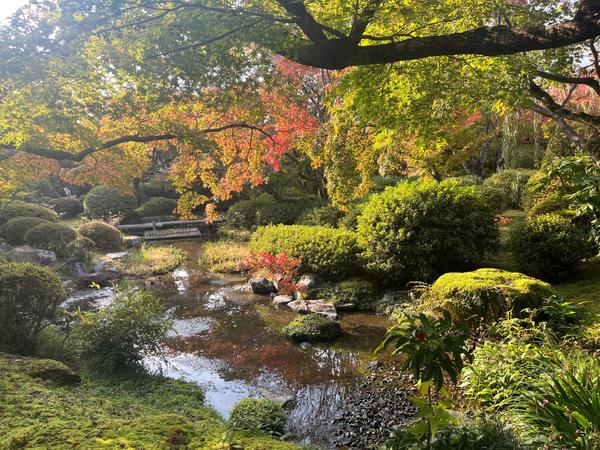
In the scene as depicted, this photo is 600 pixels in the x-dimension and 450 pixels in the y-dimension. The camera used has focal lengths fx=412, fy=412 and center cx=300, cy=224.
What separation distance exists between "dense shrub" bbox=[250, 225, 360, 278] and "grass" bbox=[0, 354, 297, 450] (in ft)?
16.7

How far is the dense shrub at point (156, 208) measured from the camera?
23144 millimetres

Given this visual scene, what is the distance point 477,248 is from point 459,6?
4739mm

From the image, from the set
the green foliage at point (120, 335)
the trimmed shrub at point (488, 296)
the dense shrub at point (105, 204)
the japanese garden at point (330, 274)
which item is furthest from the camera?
the dense shrub at point (105, 204)

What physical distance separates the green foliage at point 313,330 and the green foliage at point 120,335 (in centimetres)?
228

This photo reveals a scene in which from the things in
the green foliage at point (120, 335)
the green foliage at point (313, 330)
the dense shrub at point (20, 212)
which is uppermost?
the dense shrub at point (20, 212)

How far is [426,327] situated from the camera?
2.83m

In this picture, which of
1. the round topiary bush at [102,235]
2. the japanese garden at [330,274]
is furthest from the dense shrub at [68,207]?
the japanese garden at [330,274]

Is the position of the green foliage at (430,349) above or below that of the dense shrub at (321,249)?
above

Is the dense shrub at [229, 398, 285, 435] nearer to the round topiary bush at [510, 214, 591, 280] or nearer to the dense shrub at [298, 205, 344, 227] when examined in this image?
the round topiary bush at [510, 214, 591, 280]

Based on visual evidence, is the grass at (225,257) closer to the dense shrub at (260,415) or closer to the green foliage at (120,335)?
the green foliage at (120,335)

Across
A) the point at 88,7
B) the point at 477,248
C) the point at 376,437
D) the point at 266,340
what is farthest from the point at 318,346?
the point at 88,7

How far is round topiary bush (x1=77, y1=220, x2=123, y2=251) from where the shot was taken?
1497 cm

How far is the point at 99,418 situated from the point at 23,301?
113 inches

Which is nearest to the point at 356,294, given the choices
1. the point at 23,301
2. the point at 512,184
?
the point at 23,301
